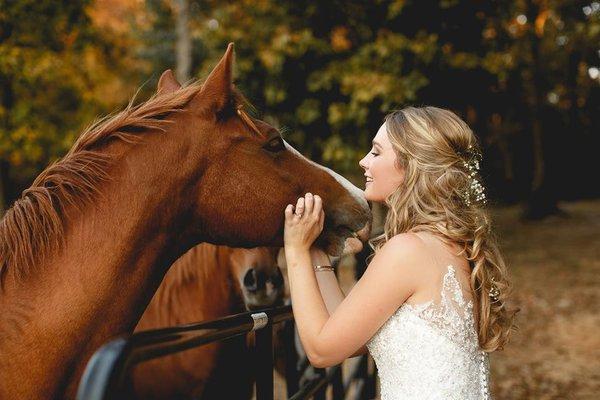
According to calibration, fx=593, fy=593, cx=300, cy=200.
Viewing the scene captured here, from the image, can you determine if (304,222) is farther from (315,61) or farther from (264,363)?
(315,61)

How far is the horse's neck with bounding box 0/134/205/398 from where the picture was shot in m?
1.76

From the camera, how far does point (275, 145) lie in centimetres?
213

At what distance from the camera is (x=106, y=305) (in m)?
1.84

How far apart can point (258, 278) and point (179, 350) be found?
6.96 feet

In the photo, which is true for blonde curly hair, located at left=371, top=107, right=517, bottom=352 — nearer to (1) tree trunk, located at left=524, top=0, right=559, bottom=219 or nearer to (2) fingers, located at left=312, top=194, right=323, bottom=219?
(2) fingers, located at left=312, top=194, right=323, bottom=219

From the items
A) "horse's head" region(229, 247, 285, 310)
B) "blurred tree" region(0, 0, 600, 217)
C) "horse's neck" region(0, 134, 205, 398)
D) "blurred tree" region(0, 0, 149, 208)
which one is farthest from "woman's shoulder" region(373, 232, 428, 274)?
"blurred tree" region(0, 0, 600, 217)

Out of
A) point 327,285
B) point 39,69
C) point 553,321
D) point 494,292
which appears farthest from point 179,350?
point 553,321

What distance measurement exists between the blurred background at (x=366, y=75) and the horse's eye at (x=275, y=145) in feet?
12.5

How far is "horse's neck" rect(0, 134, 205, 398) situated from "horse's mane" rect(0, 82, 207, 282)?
0.12 ft

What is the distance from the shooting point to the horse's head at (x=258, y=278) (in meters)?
3.25

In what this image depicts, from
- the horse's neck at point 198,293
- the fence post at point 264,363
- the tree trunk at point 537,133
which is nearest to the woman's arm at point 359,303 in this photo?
the fence post at point 264,363

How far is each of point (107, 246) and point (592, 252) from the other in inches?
569

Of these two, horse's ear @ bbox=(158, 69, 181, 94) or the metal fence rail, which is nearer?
the metal fence rail

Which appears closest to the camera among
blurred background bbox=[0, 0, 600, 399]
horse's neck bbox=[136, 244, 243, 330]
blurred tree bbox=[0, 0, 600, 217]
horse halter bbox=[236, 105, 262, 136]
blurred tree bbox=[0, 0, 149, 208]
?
horse halter bbox=[236, 105, 262, 136]
